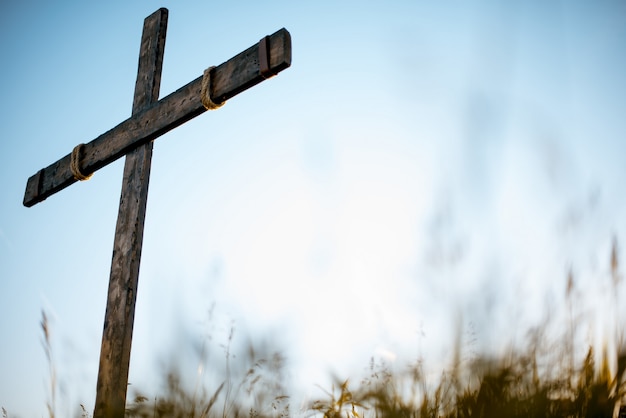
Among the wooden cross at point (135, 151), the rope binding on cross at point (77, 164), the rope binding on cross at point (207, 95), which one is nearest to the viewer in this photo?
the wooden cross at point (135, 151)

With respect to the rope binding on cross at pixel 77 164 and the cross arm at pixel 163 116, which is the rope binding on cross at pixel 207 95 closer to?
the cross arm at pixel 163 116

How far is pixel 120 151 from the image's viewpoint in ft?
12.4

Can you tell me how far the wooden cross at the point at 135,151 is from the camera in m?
2.96

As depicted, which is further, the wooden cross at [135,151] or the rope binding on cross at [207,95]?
the rope binding on cross at [207,95]

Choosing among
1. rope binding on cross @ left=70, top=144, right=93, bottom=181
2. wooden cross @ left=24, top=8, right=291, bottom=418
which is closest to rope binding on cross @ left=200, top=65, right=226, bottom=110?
wooden cross @ left=24, top=8, right=291, bottom=418

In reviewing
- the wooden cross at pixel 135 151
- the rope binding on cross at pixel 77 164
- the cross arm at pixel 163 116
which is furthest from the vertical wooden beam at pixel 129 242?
the rope binding on cross at pixel 77 164

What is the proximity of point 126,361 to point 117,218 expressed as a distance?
1.01m

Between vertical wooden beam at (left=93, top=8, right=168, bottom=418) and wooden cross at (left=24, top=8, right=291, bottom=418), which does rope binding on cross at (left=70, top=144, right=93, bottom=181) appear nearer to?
wooden cross at (left=24, top=8, right=291, bottom=418)

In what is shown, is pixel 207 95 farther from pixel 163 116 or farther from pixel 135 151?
pixel 135 151

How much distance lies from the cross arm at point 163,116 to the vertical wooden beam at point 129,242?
13 cm

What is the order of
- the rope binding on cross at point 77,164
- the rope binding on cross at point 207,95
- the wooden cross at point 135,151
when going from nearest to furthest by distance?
the wooden cross at point 135,151 < the rope binding on cross at point 207,95 < the rope binding on cross at point 77,164

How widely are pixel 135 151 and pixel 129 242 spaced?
0.72m

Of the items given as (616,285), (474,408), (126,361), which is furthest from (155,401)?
(126,361)

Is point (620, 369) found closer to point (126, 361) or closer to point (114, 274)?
point (126, 361)
